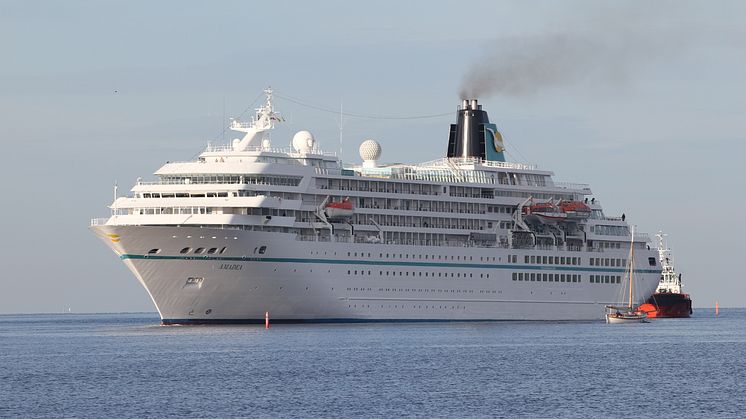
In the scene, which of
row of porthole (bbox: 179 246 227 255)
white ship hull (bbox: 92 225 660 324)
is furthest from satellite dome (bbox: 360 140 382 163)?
row of porthole (bbox: 179 246 227 255)

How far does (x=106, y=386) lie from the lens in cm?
5512

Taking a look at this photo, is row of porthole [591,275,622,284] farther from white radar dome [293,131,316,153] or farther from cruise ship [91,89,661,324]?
white radar dome [293,131,316,153]

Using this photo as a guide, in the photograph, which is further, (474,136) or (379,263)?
(474,136)

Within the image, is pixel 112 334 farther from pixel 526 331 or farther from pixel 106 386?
pixel 106 386

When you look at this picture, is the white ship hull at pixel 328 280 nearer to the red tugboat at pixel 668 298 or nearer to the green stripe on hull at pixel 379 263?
the green stripe on hull at pixel 379 263

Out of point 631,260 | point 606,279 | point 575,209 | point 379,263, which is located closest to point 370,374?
point 379,263

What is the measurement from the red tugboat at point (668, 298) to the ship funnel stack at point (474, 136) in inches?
1141

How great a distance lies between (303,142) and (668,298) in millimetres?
53951

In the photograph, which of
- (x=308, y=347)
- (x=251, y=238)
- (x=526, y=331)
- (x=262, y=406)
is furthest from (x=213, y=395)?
(x=526, y=331)

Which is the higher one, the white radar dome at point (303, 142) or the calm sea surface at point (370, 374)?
the white radar dome at point (303, 142)

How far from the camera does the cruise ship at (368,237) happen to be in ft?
272

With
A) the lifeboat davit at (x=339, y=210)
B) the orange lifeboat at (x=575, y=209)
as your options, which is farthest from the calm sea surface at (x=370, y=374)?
the orange lifeboat at (x=575, y=209)

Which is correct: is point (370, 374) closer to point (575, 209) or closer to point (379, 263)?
point (379, 263)

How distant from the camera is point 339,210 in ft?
291
